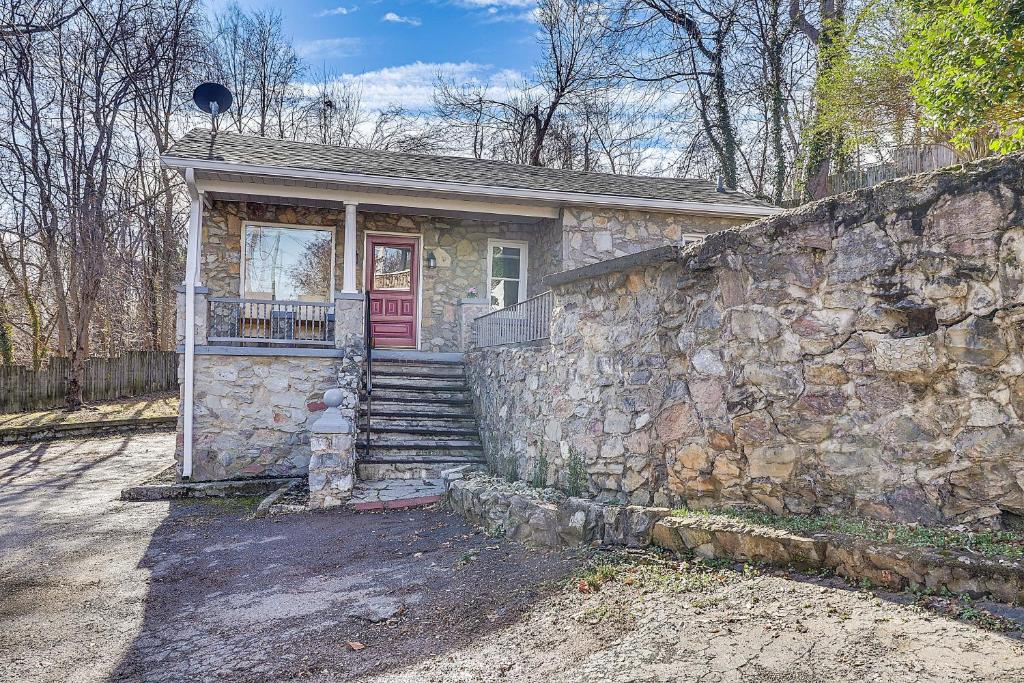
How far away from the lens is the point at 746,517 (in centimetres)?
383

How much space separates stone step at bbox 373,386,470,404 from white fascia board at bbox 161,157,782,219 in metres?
2.95

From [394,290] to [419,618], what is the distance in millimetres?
8086

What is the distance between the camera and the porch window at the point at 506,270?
11.5 metres

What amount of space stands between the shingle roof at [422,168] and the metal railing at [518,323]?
101 inches

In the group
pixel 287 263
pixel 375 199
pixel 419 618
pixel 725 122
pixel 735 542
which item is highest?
pixel 725 122

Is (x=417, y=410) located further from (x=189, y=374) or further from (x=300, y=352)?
(x=189, y=374)

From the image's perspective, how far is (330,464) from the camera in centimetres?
702

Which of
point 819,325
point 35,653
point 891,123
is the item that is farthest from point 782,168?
point 35,653

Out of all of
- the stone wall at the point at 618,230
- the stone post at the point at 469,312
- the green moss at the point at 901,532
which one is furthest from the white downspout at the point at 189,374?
the green moss at the point at 901,532

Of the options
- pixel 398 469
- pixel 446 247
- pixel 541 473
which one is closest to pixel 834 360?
pixel 541 473

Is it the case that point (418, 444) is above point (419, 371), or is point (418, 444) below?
below

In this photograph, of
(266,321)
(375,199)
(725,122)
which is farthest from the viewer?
(725,122)

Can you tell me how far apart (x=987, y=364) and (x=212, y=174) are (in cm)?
897

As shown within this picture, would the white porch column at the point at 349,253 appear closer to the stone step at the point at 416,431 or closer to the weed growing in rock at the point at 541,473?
the stone step at the point at 416,431
